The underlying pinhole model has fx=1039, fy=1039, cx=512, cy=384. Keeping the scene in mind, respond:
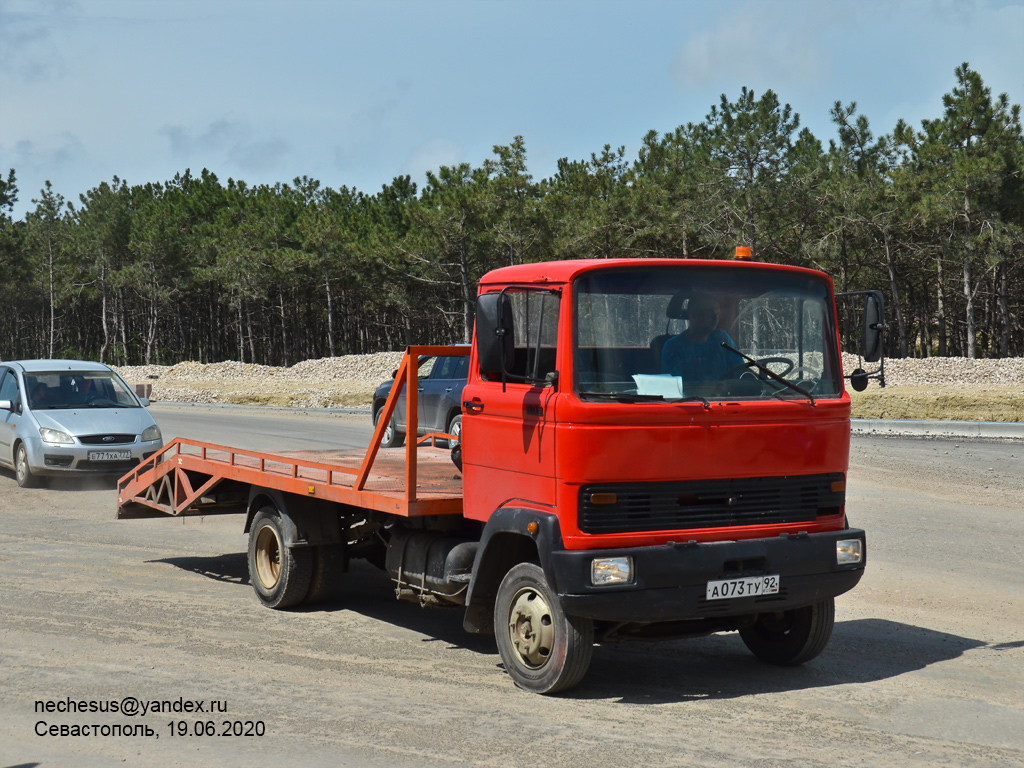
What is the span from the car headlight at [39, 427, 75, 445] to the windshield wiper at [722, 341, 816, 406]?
11.2 m

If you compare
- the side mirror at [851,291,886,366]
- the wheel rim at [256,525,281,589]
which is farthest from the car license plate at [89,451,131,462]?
the side mirror at [851,291,886,366]

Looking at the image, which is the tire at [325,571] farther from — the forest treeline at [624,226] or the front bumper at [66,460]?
the forest treeline at [624,226]

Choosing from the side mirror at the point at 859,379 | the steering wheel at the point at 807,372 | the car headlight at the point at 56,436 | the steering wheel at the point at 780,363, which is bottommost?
the car headlight at the point at 56,436

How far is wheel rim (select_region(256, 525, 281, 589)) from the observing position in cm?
785

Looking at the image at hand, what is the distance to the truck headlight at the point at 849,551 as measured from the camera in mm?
5762

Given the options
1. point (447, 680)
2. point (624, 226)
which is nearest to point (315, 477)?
point (447, 680)

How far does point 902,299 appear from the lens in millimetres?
64562

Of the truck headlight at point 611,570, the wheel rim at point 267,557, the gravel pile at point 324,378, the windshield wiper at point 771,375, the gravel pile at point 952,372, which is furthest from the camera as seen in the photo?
the gravel pile at point 324,378

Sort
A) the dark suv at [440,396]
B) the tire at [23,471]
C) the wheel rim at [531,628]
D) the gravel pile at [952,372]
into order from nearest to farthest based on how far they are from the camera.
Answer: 1. the wheel rim at [531,628]
2. the dark suv at [440,396]
3. the tire at [23,471]
4. the gravel pile at [952,372]

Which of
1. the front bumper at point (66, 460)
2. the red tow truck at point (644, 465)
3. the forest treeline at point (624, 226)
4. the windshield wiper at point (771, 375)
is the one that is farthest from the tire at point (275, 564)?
the forest treeline at point (624, 226)

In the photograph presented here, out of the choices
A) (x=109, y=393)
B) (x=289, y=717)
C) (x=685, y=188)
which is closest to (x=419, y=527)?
(x=289, y=717)

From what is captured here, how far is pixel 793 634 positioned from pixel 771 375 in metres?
1.62

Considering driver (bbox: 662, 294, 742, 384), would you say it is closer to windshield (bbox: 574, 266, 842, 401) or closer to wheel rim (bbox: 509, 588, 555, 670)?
windshield (bbox: 574, 266, 842, 401)

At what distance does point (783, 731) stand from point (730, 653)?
5.79 ft
